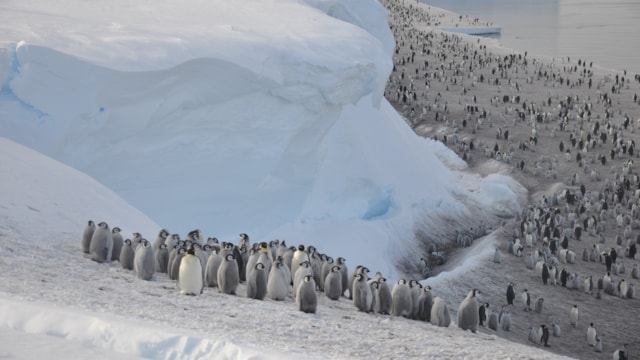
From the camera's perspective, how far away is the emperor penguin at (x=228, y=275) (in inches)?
434

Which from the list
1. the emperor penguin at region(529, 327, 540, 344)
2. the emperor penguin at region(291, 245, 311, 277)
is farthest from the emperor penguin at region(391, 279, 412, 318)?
the emperor penguin at region(529, 327, 540, 344)

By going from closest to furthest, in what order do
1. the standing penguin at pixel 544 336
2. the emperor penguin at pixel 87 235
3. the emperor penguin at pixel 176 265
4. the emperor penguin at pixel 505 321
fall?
the emperor penguin at pixel 176 265 < the emperor penguin at pixel 87 235 < the standing penguin at pixel 544 336 < the emperor penguin at pixel 505 321

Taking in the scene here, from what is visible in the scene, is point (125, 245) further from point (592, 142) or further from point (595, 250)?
point (592, 142)

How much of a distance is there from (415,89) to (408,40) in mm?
20633

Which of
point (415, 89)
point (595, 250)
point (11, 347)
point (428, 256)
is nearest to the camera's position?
point (11, 347)

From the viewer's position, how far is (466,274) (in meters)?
18.7

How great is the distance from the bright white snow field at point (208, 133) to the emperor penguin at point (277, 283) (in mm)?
3189

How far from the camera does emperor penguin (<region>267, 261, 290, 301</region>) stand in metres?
11.2

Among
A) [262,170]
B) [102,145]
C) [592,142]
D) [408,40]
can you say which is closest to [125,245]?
[102,145]

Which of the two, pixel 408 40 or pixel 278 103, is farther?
pixel 408 40

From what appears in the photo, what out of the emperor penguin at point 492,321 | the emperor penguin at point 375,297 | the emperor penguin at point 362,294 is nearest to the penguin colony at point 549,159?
the emperor penguin at point 492,321

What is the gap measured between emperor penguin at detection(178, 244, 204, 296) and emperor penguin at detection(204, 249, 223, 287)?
3.21ft

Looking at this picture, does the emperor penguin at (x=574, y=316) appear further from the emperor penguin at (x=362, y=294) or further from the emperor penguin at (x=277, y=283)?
the emperor penguin at (x=277, y=283)

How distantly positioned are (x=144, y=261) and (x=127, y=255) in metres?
0.67
